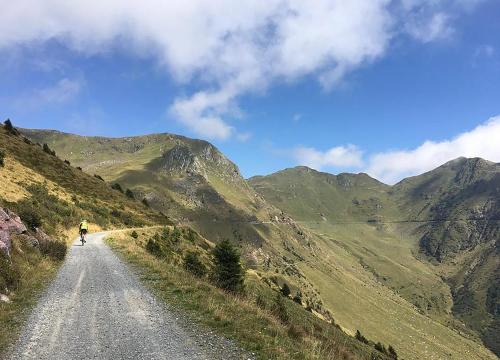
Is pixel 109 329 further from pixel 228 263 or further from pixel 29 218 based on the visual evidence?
pixel 228 263

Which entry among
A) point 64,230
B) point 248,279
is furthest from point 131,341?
point 248,279

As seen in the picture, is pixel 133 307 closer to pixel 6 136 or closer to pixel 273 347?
pixel 273 347

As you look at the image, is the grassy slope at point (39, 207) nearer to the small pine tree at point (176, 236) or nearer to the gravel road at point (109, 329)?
the gravel road at point (109, 329)

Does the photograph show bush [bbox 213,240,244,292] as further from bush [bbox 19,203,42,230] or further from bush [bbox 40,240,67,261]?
bush [bbox 40,240,67,261]

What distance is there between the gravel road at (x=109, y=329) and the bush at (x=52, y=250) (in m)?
7.84

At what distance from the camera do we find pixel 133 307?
1661cm

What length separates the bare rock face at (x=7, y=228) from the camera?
21372 millimetres

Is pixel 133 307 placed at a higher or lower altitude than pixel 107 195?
lower

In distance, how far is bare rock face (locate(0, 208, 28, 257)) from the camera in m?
21.4

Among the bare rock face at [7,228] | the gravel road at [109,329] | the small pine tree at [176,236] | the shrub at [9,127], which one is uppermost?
the shrub at [9,127]

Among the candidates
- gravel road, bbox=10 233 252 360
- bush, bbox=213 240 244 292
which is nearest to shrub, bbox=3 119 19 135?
bush, bbox=213 240 244 292

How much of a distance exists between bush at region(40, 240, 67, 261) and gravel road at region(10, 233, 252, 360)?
25.7 feet

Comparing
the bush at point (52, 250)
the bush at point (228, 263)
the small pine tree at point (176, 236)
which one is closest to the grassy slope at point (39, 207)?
the bush at point (52, 250)

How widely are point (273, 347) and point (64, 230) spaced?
35.2m
